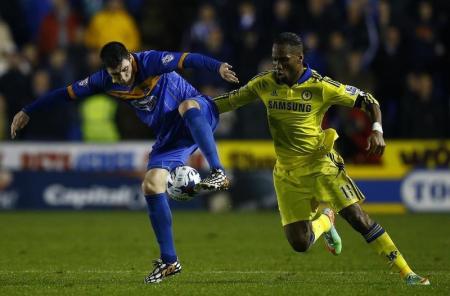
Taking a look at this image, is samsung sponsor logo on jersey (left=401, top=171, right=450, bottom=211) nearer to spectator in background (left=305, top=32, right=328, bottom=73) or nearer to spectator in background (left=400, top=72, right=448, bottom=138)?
spectator in background (left=400, top=72, right=448, bottom=138)

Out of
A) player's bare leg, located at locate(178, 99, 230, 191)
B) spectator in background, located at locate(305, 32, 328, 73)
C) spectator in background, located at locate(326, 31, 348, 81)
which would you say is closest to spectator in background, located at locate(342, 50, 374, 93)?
spectator in background, located at locate(326, 31, 348, 81)

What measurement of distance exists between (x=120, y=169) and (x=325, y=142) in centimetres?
995

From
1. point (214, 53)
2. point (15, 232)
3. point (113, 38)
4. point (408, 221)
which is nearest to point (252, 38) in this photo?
point (214, 53)

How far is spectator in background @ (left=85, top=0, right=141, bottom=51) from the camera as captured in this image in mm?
20469

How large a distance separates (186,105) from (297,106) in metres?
1.01

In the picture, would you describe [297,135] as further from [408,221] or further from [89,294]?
[408,221]

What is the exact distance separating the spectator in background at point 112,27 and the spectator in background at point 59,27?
59cm

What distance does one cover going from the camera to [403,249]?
1311 cm

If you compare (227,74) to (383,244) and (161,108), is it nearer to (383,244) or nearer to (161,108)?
(161,108)

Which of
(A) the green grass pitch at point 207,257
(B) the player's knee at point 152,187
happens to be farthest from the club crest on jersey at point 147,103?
(A) the green grass pitch at point 207,257

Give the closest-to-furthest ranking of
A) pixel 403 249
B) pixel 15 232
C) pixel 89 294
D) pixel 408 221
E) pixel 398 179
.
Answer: pixel 89 294 < pixel 403 249 < pixel 15 232 < pixel 408 221 < pixel 398 179

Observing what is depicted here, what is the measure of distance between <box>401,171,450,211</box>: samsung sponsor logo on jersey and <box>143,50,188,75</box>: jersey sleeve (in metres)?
9.95

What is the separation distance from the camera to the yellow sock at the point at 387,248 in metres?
9.31

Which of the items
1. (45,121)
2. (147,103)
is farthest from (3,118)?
(147,103)
